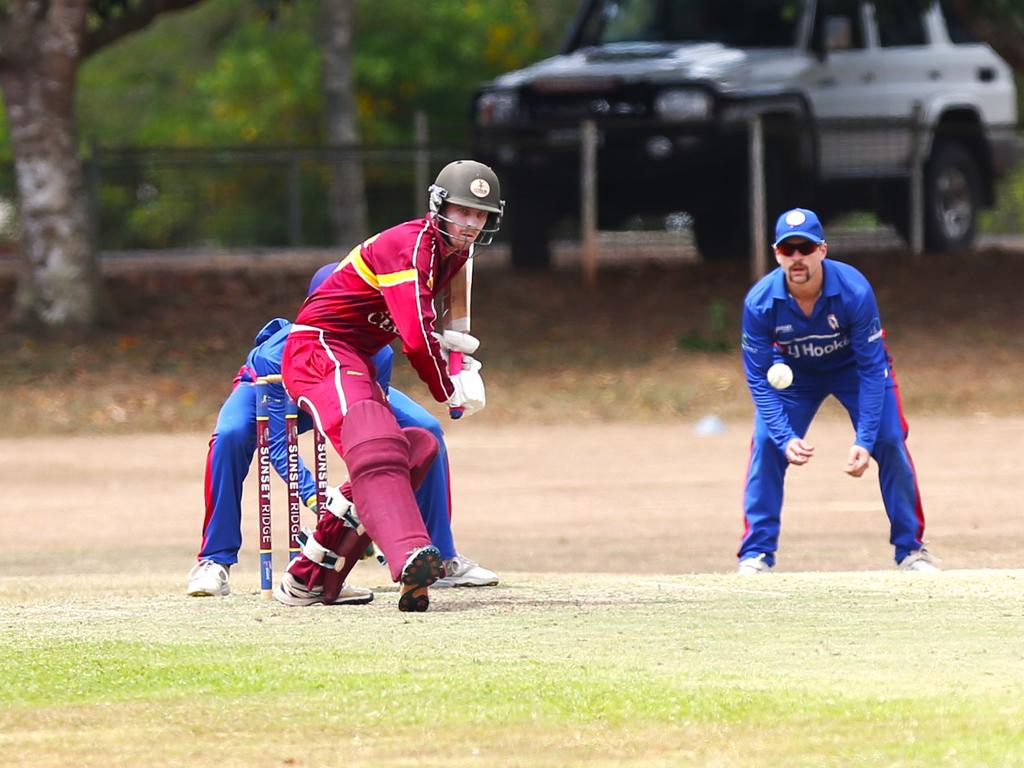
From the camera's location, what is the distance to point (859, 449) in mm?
10391

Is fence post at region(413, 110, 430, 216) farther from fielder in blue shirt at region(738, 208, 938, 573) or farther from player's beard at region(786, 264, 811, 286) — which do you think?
player's beard at region(786, 264, 811, 286)

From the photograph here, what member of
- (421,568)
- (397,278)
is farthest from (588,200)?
(421,568)

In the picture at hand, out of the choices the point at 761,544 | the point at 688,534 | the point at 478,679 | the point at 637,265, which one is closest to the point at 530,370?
the point at 637,265

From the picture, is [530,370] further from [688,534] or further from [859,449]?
[859,449]

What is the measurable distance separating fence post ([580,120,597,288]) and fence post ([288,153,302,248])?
3.76m

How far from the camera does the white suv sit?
21.6m

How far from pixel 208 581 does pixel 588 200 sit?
522 inches

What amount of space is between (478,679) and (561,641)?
810 millimetres

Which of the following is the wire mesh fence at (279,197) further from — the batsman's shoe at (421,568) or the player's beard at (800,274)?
the batsman's shoe at (421,568)

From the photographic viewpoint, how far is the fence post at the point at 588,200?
2173 centimetres

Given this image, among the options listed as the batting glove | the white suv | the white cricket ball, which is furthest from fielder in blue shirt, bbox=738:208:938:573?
the white suv

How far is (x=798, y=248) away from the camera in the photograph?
34.2 feet

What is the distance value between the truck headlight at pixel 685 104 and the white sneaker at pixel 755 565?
10896mm

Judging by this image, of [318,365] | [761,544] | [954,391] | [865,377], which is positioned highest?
[318,365]
